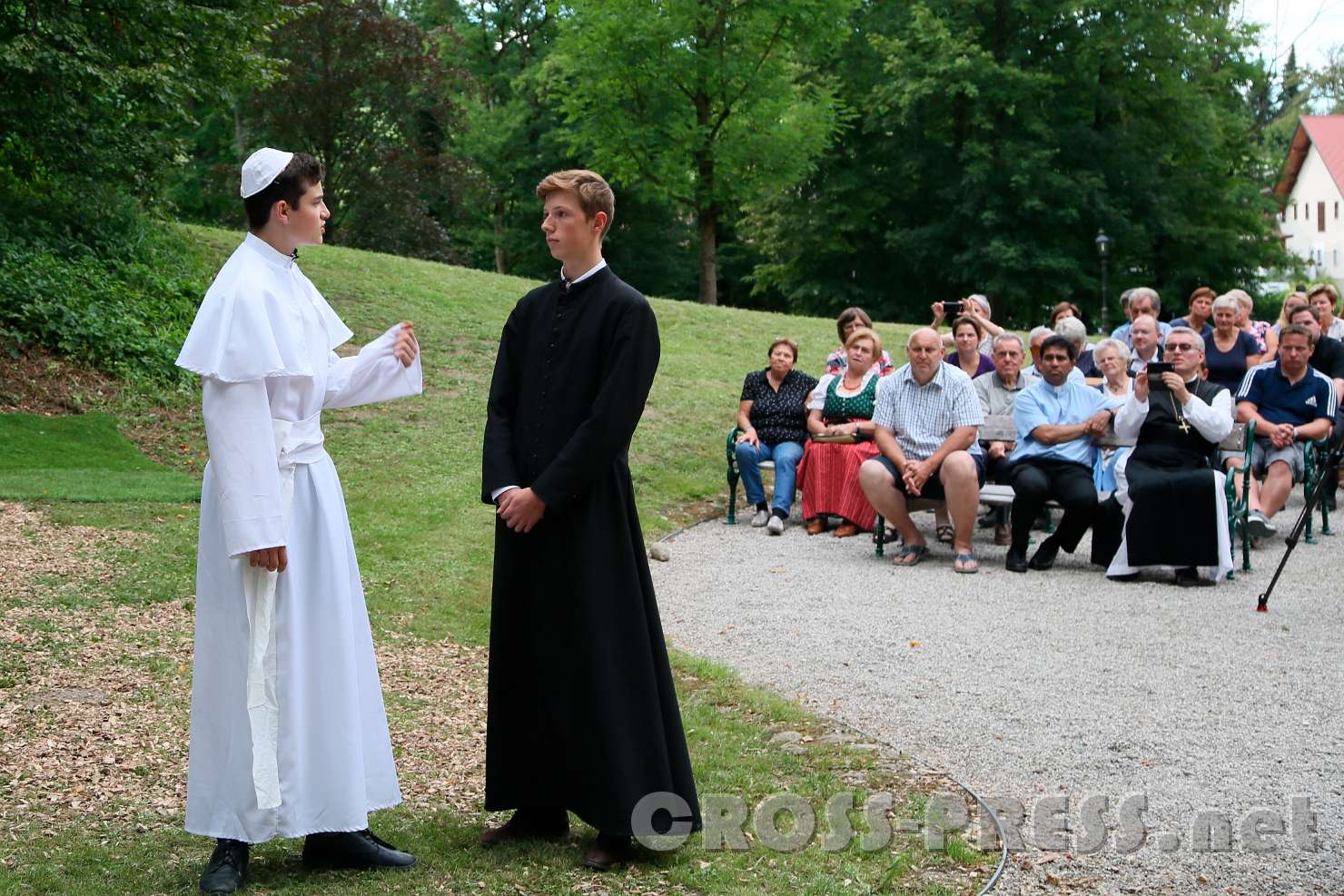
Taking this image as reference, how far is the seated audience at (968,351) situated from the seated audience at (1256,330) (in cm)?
283

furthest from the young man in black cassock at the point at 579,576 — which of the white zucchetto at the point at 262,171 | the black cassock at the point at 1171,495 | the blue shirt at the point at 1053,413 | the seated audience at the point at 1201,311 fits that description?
the seated audience at the point at 1201,311

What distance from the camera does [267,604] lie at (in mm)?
4434

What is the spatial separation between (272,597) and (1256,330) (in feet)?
41.8

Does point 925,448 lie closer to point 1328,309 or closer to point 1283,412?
point 1283,412

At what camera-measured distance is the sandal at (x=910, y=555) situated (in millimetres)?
10734

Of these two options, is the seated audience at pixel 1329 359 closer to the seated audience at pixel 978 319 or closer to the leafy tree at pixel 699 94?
the seated audience at pixel 978 319

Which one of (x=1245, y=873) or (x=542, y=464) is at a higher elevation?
(x=542, y=464)

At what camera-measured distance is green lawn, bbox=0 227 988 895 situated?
4559mm

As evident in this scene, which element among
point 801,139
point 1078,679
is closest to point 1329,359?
point 1078,679

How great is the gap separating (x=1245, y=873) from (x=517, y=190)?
43.7 metres

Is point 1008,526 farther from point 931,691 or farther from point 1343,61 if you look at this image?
point 1343,61

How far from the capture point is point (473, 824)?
509cm

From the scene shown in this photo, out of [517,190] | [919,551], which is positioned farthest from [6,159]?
[517,190]

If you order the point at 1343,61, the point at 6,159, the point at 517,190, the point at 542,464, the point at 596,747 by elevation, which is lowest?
the point at 596,747
